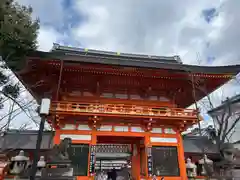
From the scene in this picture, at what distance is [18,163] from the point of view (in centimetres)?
1118

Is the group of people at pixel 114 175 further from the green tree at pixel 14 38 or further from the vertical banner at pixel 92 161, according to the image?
the green tree at pixel 14 38

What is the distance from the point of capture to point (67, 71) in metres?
11.3

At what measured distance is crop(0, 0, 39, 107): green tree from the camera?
8.48 m

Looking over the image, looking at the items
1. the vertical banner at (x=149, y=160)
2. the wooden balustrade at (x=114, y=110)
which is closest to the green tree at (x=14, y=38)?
the wooden balustrade at (x=114, y=110)

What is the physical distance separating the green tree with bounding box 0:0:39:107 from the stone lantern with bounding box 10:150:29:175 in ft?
12.3

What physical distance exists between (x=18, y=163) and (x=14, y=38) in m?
6.94

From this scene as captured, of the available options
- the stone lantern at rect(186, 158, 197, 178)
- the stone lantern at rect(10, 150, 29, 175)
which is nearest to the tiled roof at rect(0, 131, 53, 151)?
the stone lantern at rect(10, 150, 29, 175)

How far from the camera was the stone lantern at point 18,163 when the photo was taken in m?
11.0

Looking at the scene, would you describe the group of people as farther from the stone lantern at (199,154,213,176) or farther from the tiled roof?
the tiled roof

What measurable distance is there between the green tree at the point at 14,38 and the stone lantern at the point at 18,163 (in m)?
3.74

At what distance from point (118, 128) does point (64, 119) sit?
313 centimetres

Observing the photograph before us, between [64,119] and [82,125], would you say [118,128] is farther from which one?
[64,119]

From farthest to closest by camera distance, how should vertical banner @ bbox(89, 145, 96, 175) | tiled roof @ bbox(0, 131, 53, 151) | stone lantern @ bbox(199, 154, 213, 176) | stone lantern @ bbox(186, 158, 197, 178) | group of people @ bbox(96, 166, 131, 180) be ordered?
group of people @ bbox(96, 166, 131, 180) → stone lantern @ bbox(186, 158, 197, 178) → tiled roof @ bbox(0, 131, 53, 151) → stone lantern @ bbox(199, 154, 213, 176) → vertical banner @ bbox(89, 145, 96, 175)

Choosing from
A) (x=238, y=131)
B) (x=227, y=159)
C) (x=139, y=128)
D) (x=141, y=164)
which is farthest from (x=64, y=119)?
(x=238, y=131)
